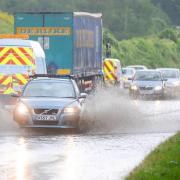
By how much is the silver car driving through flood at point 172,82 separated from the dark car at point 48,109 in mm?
24204

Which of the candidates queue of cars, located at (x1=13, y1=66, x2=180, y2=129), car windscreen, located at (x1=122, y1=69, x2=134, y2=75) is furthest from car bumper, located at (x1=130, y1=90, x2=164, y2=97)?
queue of cars, located at (x1=13, y1=66, x2=180, y2=129)

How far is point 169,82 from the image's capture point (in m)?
51.2

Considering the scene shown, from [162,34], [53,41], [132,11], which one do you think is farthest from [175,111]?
[132,11]

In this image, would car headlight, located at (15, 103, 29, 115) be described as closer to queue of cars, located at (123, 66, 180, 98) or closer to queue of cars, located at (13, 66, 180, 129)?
queue of cars, located at (13, 66, 180, 129)

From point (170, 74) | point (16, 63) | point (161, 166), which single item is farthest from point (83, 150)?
point (170, 74)

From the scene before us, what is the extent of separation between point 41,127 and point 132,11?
305 ft

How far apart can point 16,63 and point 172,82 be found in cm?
2352

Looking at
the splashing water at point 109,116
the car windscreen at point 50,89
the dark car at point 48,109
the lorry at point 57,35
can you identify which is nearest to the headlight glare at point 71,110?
the dark car at point 48,109

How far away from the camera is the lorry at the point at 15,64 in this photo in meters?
28.3

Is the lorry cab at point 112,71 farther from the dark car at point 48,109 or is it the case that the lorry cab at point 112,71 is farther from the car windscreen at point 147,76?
the dark car at point 48,109

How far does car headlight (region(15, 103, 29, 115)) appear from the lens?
2372 cm

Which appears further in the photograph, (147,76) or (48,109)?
(147,76)

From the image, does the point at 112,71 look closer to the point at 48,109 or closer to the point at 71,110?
the point at 71,110

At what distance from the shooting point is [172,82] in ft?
168
